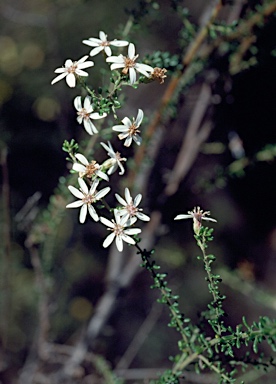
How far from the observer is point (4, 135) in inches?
77.8

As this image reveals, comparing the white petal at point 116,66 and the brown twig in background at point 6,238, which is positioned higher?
the white petal at point 116,66

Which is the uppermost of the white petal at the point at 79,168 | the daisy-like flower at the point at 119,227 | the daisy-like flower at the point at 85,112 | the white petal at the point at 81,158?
the daisy-like flower at the point at 85,112

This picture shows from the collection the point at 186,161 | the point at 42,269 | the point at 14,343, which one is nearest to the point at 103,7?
the point at 186,161

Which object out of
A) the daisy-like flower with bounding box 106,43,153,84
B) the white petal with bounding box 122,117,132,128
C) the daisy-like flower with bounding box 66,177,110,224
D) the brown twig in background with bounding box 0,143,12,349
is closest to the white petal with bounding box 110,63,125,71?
the daisy-like flower with bounding box 106,43,153,84

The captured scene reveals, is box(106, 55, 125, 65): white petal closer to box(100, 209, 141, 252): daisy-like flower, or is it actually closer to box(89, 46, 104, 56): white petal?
box(89, 46, 104, 56): white petal

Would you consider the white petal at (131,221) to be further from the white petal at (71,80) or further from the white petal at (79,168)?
the white petal at (71,80)

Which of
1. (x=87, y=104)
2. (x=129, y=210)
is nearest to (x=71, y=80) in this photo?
(x=87, y=104)

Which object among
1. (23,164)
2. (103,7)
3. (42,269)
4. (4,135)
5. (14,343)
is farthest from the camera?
(103,7)

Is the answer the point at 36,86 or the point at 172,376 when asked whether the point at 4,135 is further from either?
the point at 172,376

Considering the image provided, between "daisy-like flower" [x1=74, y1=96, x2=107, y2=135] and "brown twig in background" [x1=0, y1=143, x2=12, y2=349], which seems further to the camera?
"brown twig in background" [x1=0, y1=143, x2=12, y2=349]

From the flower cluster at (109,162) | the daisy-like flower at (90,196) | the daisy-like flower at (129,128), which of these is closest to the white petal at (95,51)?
the flower cluster at (109,162)

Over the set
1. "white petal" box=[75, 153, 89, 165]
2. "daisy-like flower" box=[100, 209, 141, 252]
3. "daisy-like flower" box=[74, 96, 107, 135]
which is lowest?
"daisy-like flower" box=[100, 209, 141, 252]

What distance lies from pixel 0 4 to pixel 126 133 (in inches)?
71.2

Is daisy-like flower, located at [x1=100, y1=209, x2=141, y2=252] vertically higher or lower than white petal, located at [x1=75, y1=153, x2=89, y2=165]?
lower
